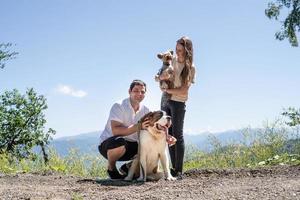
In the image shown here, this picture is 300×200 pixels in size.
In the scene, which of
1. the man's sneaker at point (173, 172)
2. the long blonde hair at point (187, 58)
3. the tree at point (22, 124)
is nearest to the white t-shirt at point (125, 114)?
the long blonde hair at point (187, 58)

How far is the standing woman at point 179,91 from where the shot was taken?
7.06 metres

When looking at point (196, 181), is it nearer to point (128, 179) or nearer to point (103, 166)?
point (128, 179)

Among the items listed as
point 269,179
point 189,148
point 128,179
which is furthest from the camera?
point 189,148

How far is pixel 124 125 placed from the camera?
714cm

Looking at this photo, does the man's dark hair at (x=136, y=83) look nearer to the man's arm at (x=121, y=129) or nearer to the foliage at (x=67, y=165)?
the man's arm at (x=121, y=129)

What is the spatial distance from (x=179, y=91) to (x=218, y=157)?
3290 millimetres

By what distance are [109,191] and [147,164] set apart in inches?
42.7

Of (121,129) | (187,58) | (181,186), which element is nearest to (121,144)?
(121,129)

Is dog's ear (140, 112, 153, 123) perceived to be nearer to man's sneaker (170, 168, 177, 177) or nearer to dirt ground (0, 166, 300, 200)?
dirt ground (0, 166, 300, 200)

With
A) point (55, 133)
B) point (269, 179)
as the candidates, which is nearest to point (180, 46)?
point (269, 179)

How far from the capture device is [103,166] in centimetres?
980

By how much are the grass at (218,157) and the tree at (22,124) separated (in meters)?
10.5

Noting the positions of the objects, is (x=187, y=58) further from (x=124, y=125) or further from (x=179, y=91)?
(x=124, y=125)

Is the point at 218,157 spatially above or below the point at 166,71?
below
